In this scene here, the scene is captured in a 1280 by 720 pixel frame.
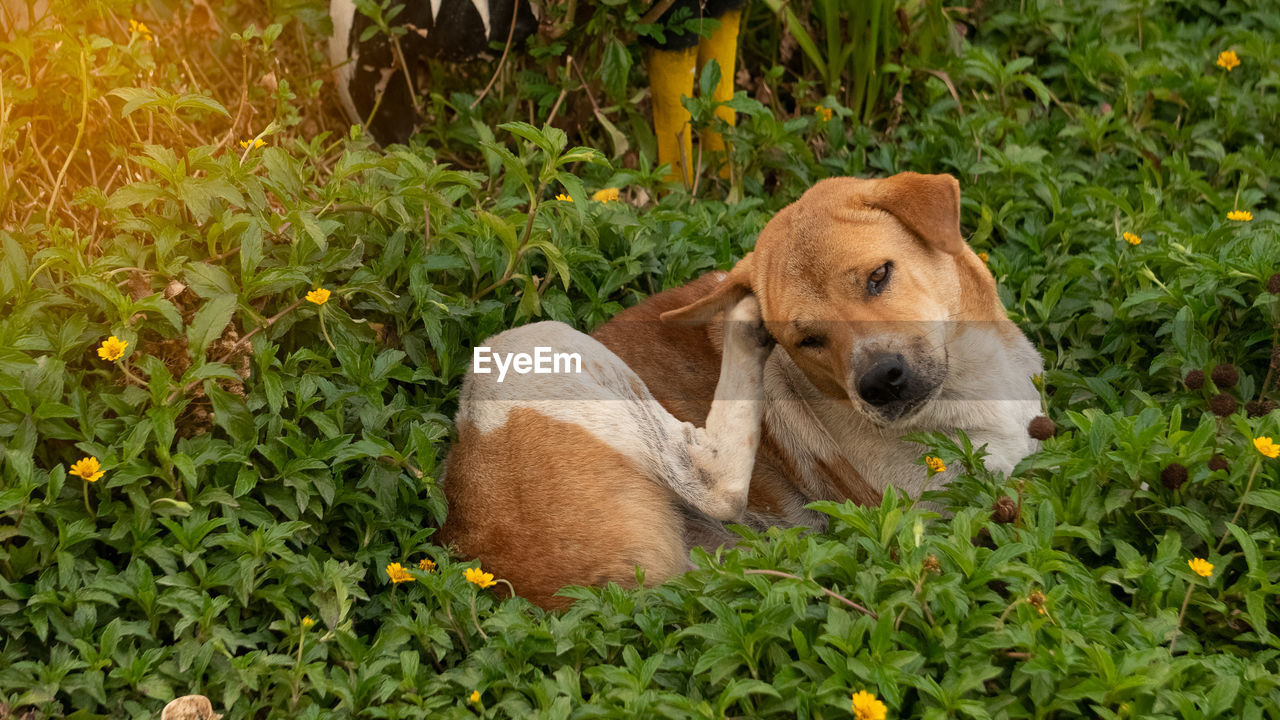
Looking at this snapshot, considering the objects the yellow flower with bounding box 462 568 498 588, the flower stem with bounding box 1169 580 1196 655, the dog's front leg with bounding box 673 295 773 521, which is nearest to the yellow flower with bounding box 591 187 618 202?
the dog's front leg with bounding box 673 295 773 521

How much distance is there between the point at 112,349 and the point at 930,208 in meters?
2.82

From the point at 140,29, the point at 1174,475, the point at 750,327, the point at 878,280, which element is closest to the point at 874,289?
the point at 878,280

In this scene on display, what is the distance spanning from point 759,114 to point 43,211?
340cm

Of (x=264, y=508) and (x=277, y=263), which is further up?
(x=277, y=263)

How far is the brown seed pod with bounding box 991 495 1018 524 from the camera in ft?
11.5

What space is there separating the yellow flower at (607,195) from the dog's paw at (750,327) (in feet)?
4.46

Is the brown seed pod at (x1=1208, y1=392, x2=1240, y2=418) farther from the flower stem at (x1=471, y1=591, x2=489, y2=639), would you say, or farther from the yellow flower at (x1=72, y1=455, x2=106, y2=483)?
the yellow flower at (x1=72, y1=455, x2=106, y2=483)

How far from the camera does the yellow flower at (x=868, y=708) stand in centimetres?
271

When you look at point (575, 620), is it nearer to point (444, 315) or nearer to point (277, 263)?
point (444, 315)

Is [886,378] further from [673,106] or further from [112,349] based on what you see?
[673,106]

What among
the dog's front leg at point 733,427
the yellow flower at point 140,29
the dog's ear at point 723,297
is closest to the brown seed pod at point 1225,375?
the dog's front leg at point 733,427

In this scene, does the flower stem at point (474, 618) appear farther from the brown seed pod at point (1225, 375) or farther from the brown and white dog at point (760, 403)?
the brown seed pod at point (1225, 375)

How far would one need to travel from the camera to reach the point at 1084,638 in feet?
9.59

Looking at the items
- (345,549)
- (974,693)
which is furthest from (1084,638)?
(345,549)
